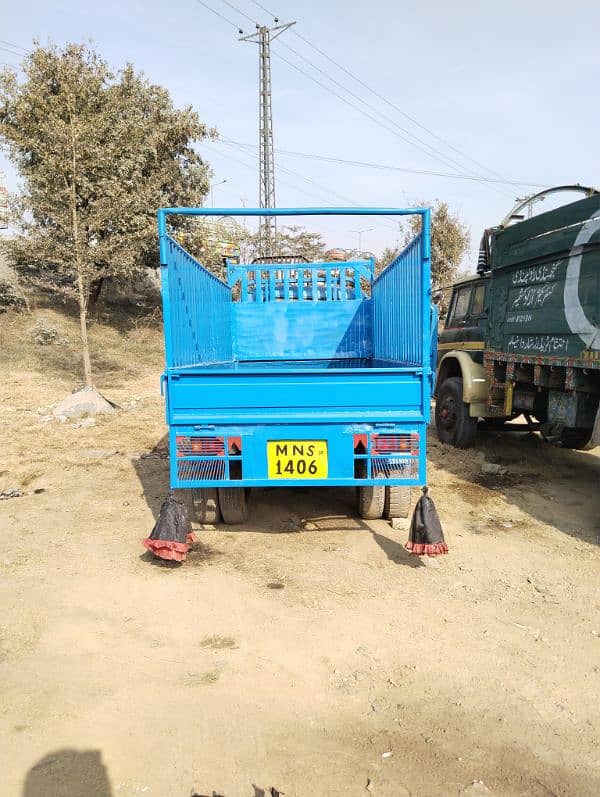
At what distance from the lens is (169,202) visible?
18859mm

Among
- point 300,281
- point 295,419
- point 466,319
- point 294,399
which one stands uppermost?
point 300,281

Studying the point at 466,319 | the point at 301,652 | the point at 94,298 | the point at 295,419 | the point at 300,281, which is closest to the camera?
the point at 301,652

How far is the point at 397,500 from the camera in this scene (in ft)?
15.4

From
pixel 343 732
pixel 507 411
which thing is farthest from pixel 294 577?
pixel 507 411

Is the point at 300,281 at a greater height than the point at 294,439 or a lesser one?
greater

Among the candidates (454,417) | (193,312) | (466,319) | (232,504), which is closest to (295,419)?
(232,504)

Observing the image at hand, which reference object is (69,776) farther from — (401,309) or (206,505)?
(401,309)

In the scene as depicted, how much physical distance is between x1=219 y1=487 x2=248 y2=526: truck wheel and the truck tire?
996 millimetres

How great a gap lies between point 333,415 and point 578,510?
113 inches

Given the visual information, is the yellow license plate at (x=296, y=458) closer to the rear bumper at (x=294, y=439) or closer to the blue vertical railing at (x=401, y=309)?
the rear bumper at (x=294, y=439)

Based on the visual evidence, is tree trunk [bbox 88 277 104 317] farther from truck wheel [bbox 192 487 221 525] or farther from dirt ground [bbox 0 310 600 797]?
truck wheel [bbox 192 487 221 525]

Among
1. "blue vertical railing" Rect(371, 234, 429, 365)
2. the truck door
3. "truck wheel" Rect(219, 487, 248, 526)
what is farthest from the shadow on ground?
the truck door

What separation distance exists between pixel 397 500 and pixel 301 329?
3306mm

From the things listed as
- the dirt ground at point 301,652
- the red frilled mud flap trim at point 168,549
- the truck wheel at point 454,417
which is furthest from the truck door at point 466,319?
the red frilled mud flap trim at point 168,549
